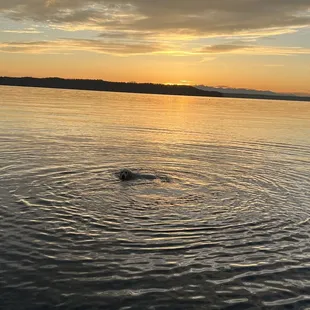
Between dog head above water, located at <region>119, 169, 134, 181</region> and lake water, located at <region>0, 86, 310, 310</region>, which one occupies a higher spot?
dog head above water, located at <region>119, 169, 134, 181</region>

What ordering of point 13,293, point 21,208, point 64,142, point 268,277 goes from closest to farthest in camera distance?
point 13,293 → point 268,277 → point 21,208 → point 64,142

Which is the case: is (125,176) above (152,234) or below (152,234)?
above

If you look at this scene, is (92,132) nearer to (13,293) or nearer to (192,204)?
(192,204)

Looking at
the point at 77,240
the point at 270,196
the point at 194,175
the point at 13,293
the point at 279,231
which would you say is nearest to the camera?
the point at 13,293

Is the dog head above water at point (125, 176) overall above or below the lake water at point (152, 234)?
above

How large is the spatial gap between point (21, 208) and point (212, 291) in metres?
8.90

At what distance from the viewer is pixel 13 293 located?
960 centimetres

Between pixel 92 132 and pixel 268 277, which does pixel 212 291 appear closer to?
pixel 268 277

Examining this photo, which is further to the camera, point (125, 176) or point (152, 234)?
point (125, 176)

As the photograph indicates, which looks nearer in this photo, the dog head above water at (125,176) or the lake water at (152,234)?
the lake water at (152,234)

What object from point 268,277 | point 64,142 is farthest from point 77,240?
point 64,142

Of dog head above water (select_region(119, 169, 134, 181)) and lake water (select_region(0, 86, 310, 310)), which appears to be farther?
dog head above water (select_region(119, 169, 134, 181))

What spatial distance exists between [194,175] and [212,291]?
1333 cm

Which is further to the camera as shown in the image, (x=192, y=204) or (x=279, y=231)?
(x=192, y=204)
